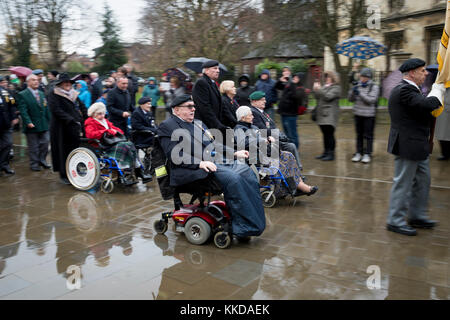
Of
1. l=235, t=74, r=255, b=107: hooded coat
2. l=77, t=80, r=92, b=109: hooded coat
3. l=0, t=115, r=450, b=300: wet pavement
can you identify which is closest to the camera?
l=0, t=115, r=450, b=300: wet pavement

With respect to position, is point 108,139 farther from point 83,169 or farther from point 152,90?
point 152,90

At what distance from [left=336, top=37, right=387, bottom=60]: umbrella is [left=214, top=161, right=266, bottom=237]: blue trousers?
7.51 meters

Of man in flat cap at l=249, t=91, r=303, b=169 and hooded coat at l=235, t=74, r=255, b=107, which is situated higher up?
hooded coat at l=235, t=74, r=255, b=107

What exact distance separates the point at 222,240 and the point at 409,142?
2497mm

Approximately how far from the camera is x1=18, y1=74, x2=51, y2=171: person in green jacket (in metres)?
9.05

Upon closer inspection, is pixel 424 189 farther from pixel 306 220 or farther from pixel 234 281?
pixel 234 281

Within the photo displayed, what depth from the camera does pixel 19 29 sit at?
→ 2219 centimetres

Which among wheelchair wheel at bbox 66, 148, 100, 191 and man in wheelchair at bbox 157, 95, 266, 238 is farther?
wheelchair wheel at bbox 66, 148, 100, 191

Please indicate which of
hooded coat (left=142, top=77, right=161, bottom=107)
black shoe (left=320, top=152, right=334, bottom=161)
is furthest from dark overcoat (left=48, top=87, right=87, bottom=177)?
hooded coat (left=142, top=77, right=161, bottom=107)

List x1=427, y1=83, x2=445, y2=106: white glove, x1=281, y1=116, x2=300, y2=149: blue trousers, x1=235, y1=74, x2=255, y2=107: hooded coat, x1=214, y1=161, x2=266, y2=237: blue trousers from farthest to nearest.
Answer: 1. x1=235, y1=74, x2=255, y2=107: hooded coat
2. x1=281, y1=116, x2=300, y2=149: blue trousers
3. x1=427, y1=83, x2=445, y2=106: white glove
4. x1=214, y1=161, x2=266, y2=237: blue trousers

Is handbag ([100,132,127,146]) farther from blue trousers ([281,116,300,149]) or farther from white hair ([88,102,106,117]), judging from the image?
blue trousers ([281,116,300,149])

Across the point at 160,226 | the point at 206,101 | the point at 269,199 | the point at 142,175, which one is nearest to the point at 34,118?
the point at 142,175

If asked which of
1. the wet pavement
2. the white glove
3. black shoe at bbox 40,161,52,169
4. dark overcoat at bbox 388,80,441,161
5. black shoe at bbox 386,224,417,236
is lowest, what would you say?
the wet pavement

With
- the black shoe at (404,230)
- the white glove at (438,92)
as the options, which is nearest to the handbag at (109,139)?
the black shoe at (404,230)
